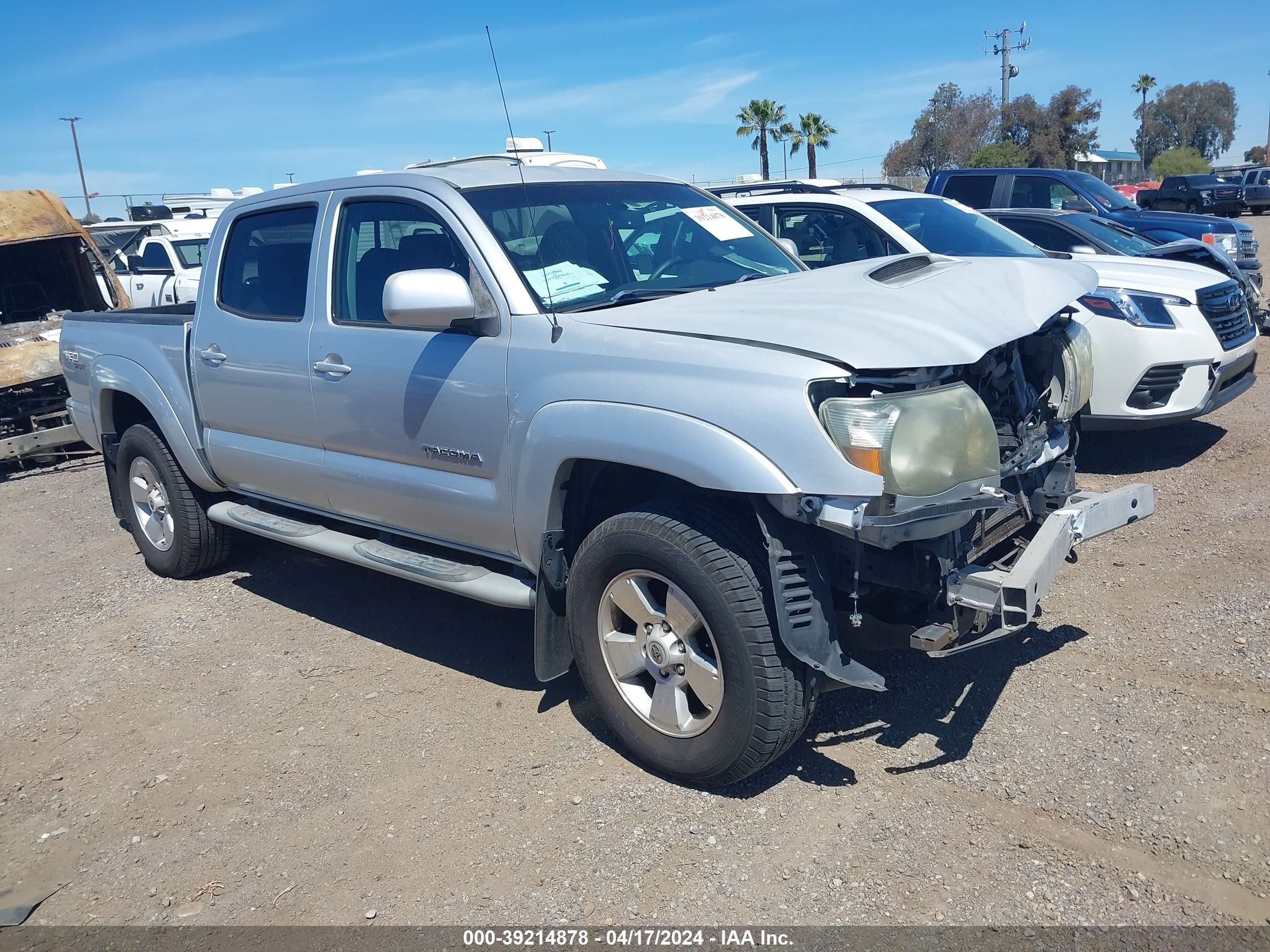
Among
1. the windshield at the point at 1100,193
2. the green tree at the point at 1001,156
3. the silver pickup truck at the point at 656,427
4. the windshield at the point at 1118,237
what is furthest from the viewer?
the green tree at the point at 1001,156

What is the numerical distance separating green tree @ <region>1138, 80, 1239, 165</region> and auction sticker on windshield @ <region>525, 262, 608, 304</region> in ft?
331

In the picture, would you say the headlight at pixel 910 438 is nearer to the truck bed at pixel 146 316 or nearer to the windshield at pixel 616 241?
the windshield at pixel 616 241

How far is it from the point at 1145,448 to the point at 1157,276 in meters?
1.20

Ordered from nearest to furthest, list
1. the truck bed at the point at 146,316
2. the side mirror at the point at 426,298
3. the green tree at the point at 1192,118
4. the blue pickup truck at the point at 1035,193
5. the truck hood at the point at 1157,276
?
the side mirror at the point at 426,298, the truck bed at the point at 146,316, the truck hood at the point at 1157,276, the blue pickup truck at the point at 1035,193, the green tree at the point at 1192,118

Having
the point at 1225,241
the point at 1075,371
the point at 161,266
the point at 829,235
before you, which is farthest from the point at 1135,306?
the point at 161,266

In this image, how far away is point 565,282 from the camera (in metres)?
3.96

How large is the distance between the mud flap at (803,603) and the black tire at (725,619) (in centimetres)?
9

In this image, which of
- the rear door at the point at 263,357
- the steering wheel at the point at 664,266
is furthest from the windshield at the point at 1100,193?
the rear door at the point at 263,357

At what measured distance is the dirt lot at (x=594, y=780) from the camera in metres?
2.98

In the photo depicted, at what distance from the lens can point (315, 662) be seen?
480 cm

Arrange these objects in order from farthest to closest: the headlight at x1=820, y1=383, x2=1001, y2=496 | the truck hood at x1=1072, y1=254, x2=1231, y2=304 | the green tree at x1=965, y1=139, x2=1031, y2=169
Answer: the green tree at x1=965, y1=139, x2=1031, y2=169
the truck hood at x1=1072, y1=254, x2=1231, y2=304
the headlight at x1=820, y1=383, x2=1001, y2=496

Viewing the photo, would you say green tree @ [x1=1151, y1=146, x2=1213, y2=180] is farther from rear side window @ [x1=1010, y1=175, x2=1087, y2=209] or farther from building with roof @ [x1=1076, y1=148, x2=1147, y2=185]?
rear side window @ [x1=1010, y1=175, x2=1087, y2=209]

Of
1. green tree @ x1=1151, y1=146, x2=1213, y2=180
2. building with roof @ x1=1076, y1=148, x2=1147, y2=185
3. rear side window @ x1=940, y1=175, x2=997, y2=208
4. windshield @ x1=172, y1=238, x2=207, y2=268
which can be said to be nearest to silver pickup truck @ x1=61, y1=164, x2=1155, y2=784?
rear side window @ x1=940, y1=175, x2=997, y2=208

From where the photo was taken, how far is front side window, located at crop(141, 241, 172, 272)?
15.9m
